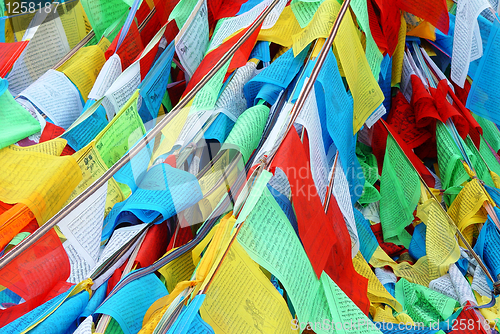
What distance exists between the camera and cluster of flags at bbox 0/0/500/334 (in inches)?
17.7

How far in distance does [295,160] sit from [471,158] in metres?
0.55

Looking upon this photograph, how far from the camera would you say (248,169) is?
0.61 m

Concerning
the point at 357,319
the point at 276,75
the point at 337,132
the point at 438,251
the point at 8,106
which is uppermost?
the point at 8,106

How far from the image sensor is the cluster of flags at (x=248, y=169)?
449mm

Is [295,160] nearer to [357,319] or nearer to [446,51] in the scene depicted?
[357,319]

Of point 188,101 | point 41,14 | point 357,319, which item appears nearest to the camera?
point 357,319

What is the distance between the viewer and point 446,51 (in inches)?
41.7

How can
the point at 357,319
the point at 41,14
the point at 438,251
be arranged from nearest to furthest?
the point at 357,319 → the point at 438,251 → the point at 41,14

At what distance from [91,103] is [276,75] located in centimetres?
31

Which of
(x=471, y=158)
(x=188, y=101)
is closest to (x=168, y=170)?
(x=188, y=101)

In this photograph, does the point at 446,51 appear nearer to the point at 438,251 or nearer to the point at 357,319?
the point at 438,251

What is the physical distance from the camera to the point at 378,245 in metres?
0.78

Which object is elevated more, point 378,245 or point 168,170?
point 168,170

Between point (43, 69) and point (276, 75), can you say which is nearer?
point (276, 75)
